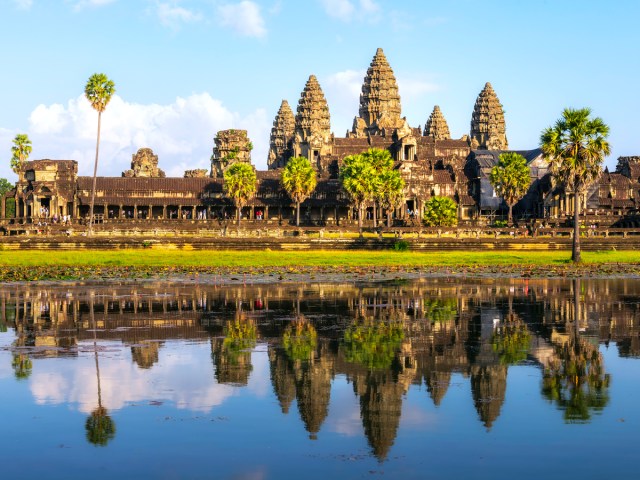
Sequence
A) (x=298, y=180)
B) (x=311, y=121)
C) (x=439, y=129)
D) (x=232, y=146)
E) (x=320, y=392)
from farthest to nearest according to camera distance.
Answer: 1. (x=439, y=129)
2. (x=311, y=121)
3. (x=232, y=146)
4. (x=298, y=180)
5. (x=320, y=392)

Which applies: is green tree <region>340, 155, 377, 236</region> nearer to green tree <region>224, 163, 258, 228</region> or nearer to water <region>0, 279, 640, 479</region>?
green tree <region>224, 163, 258, 228</region>

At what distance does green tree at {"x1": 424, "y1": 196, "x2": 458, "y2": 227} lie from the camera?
110812mm

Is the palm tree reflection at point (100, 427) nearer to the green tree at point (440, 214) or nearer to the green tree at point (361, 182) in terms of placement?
the green tree at point (361, 182)

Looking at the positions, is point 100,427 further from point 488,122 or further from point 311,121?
point 488,122

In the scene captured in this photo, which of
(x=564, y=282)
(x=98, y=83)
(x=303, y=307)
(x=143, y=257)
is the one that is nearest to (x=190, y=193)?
(x=98, y=83)

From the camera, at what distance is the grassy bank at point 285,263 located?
4934cm

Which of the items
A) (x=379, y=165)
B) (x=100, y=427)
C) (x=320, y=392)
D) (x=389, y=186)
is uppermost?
(x=379, y=165)

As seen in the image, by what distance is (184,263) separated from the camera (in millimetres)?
56906

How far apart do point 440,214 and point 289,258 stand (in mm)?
52198

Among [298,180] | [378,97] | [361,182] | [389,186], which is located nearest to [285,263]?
[361,182]

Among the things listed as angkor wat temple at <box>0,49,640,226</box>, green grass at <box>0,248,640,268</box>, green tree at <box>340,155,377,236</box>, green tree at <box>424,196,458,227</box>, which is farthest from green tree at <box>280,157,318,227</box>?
green grass at <box>0,248,640,268</box>

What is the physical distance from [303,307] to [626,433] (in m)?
17.8

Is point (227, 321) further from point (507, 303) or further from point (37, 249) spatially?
point (37, 249)

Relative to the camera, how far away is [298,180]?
122938 mm
